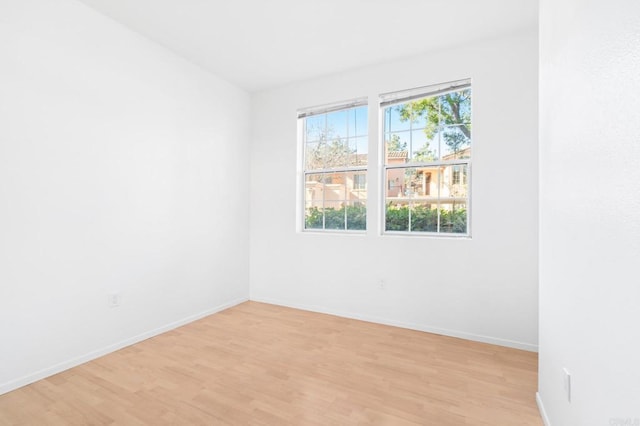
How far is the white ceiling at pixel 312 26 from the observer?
2584 millimetres

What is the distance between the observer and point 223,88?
4008 mm

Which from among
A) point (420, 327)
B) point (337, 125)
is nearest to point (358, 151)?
point (337, 125)

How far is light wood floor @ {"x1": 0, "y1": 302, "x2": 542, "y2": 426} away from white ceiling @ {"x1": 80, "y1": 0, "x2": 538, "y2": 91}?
293 cm

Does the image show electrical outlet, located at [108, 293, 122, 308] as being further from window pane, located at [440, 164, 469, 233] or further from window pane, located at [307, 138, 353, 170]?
window pane, located at [440, 164, 469, 233]

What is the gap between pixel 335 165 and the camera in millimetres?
4039

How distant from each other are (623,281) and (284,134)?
375 centimetres

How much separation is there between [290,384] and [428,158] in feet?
8.50

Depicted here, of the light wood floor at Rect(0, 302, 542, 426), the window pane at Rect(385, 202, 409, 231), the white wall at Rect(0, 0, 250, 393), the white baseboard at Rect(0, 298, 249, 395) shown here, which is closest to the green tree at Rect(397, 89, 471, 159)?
the window pane at Rect(385, 202, 409, 231)

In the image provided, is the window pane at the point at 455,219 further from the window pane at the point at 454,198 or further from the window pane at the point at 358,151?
the window pane at the point at 358,151

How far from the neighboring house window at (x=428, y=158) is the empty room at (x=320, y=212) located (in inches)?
0.9

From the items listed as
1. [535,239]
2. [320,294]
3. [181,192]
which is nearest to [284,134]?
[181,192]

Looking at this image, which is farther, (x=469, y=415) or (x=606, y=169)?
(x=469, y=415)

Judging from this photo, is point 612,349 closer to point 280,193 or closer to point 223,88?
point 280,193

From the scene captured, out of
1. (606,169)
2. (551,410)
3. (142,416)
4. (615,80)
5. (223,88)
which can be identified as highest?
(223,88)
